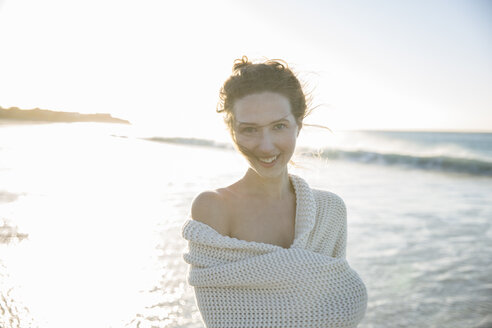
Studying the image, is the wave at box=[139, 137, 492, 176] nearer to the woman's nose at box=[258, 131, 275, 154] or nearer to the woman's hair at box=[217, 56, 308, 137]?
the woman's hair at box=[217, 56, 308, 137]

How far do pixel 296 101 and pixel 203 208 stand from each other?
0.75m

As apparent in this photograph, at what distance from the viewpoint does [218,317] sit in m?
1.84

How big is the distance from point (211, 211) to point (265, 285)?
0.44m

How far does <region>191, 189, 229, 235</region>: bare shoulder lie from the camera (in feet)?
6.42

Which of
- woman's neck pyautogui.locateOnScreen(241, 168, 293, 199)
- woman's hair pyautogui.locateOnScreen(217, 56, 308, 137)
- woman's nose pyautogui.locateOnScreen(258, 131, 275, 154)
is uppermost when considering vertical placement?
woman's hair pyautogui.locateOnScreen(217, 56, 308, 137)

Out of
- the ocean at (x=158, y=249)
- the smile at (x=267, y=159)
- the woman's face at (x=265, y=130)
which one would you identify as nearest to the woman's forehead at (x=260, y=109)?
the woman's face at (x=265, y=130)

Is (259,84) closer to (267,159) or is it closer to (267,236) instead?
(267,159)

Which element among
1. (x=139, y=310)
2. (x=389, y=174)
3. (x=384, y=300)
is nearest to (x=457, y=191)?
(x=389, y=174)

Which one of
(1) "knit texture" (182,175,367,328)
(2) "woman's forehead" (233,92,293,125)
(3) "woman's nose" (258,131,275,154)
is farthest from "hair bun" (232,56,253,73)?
(1) "knit texture" (182,175,367,328)

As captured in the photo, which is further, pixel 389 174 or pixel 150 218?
pixel 389 174

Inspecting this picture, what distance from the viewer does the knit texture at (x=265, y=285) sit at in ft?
5.97

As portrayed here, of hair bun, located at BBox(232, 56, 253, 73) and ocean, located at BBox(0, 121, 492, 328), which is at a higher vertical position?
hair bun, located at BBox(232, 56, 253, 73)

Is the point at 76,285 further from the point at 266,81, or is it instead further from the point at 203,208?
the point at 266,81

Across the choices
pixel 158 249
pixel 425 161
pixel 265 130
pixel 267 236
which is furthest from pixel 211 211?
pixel 425 161
